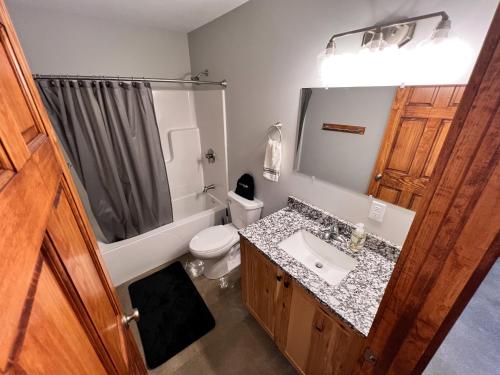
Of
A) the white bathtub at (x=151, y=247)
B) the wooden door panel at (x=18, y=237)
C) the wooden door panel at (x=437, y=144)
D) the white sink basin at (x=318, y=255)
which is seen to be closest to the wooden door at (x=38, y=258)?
the wooden door panel at (x=18, y=237)

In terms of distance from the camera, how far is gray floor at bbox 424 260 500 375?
138 centimetres

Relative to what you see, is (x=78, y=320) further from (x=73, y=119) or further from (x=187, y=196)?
(x=187, y=196)

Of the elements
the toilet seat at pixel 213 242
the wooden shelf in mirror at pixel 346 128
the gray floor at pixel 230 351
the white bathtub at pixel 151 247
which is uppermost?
the wooden shelf in mirror at pixel 346 128

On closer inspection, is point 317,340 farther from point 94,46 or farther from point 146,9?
point 94,46

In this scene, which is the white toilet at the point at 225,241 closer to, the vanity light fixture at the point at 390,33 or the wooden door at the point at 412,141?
the wooden door at the point at 412,141

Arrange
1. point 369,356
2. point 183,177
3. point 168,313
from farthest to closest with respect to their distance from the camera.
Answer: point 183,177 → point 168,313 → point 369,356

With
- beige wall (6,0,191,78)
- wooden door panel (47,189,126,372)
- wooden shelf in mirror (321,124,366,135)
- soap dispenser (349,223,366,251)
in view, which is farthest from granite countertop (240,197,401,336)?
beige wall (6,0,191,78)

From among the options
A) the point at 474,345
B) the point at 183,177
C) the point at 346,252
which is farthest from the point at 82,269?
the point at 474,345

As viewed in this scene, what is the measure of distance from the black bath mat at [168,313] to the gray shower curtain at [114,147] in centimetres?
57

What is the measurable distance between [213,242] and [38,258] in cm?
169

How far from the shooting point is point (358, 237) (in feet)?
3.94

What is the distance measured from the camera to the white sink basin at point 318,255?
1224 mm

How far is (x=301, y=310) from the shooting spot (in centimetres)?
112

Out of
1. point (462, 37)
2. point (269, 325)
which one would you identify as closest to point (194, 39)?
point (462, 37)
